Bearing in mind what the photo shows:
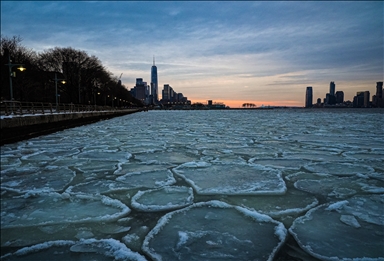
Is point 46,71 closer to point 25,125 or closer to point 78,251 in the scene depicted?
point 25,125

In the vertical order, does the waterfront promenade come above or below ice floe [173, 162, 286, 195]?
Result: above

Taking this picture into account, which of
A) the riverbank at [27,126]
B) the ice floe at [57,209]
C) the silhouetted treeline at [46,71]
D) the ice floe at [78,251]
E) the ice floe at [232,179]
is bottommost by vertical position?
the ice floe at [78,251]

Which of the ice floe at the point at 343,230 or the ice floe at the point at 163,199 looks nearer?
the ice floe at the point at 343,230

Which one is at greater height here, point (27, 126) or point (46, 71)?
point (46, 71)

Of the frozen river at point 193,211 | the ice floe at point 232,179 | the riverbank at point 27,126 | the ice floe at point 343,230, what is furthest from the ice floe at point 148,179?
the riverbank at point 27,126

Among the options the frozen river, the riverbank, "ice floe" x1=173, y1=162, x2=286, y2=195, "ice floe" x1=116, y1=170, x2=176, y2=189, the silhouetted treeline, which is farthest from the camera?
the silhouetted treeline

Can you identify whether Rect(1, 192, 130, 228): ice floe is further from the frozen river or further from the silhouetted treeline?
the silhouetted treeline

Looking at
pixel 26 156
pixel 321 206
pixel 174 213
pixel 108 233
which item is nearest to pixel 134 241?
pixel 108 233

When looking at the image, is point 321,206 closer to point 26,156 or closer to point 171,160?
point 171,160

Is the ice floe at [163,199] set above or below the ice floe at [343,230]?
above

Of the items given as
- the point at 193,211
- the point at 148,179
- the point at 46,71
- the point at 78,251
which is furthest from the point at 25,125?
the point at 46,71

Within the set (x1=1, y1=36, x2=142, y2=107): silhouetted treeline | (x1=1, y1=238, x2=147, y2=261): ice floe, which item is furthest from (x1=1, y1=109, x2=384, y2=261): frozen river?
(x1=1, y1=36, x2=142, y2=107): silhouetted treeline

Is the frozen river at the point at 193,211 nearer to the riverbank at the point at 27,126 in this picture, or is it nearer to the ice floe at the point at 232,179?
the ice floe at the point at 232,179

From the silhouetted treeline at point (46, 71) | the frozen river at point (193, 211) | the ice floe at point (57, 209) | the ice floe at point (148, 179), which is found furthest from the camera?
the silhouetted treeline at point (46, 71)
